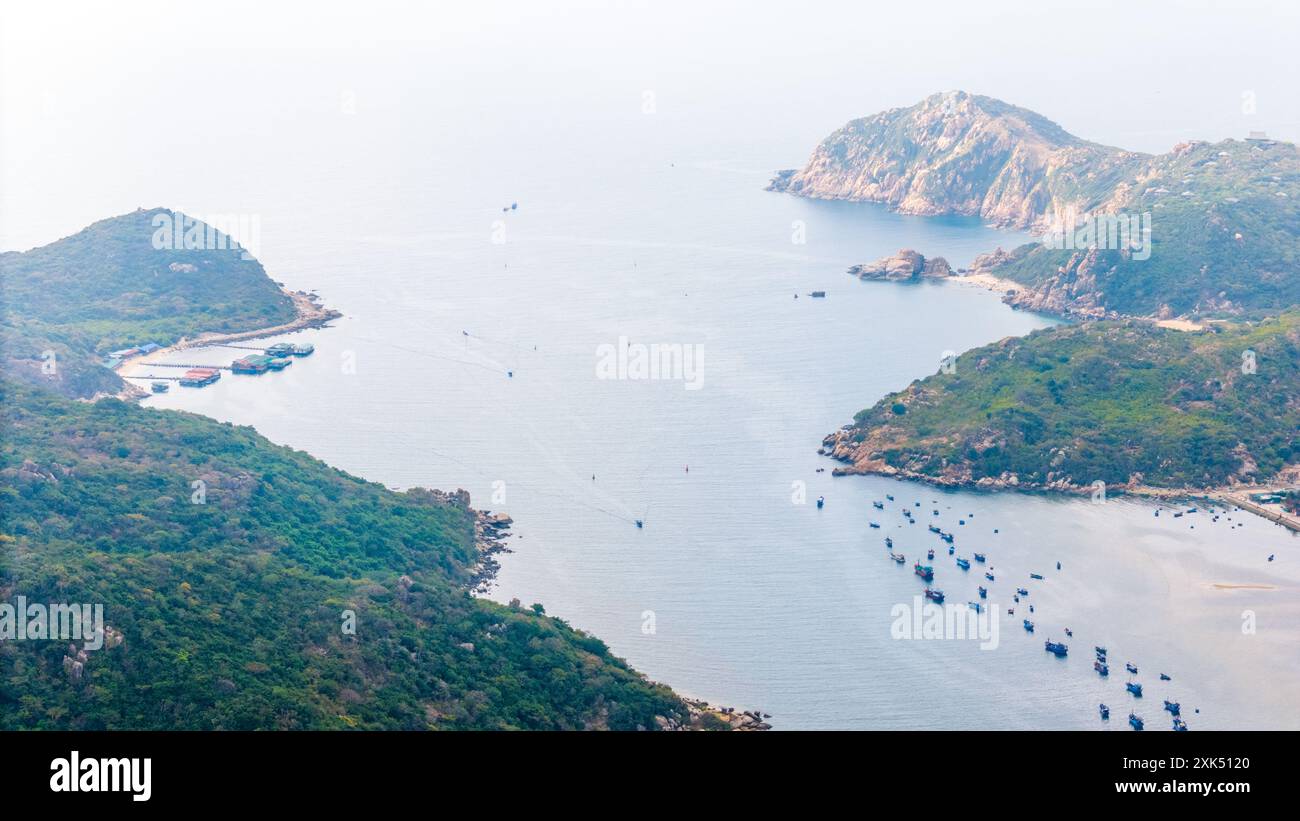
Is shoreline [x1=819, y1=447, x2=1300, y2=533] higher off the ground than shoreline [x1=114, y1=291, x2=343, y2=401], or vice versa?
shoreline [x1=114, y1=291, x2=343, y2=401]

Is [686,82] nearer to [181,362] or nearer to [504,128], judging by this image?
[504,128]

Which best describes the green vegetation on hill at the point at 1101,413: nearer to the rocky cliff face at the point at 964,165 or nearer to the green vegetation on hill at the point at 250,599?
the green vegetation on hill at the point at 250,599

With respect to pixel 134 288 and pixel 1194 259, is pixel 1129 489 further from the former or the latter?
pixel 134 288

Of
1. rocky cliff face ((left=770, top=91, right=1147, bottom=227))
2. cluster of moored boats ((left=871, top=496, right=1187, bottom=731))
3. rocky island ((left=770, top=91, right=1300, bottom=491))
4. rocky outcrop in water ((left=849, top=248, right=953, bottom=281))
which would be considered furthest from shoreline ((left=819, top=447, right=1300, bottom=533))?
rocky cliff face ((left=770, top=91, right=1147, bottom=227))

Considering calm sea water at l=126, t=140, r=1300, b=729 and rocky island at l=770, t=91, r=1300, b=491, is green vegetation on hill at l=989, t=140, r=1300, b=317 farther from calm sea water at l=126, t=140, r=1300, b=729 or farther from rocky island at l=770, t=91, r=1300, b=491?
calm sea water at l=126, t=140, r=1300, b=729

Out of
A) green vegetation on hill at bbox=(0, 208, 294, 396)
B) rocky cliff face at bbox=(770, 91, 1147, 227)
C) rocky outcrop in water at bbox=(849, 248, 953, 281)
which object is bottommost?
green vegetation on hill at bbox=(0, 208, 294, 396)

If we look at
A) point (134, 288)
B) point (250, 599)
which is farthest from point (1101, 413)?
point (134, 288)

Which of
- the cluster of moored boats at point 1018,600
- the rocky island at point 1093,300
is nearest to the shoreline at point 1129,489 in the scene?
the rocky island at point 1093,300
